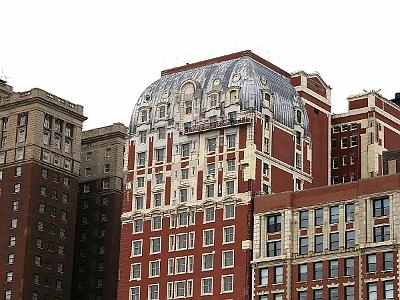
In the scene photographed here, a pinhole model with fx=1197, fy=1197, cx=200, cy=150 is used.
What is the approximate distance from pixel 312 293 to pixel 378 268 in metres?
12.0

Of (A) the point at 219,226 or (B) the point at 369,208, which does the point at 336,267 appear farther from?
(A) the point at 219,226

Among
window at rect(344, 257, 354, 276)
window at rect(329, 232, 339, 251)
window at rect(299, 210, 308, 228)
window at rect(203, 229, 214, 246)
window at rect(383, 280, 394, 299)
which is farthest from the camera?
window at rect(203, 229, 214, 246)

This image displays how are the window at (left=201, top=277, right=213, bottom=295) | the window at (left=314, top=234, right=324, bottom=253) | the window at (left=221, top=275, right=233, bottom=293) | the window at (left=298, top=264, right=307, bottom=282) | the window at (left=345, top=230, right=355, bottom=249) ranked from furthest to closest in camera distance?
the window at (left=201, top=277, right=213, bottom=295), the window at (left=221, top=275, right=233, bottom=293), the window at (left=298, top=264, right=307, bottom=282), the window at (left=314, top=234, right=324, bottom=253), the window at (left=345, top=230, right=355, bottom=249)

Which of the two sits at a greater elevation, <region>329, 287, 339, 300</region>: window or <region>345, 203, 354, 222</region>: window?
<region>345, 203, 354, 222</region>: window

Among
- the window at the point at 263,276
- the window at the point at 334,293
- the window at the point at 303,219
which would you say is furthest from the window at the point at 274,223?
the window at the point at 334,293

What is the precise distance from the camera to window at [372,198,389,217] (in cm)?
18038

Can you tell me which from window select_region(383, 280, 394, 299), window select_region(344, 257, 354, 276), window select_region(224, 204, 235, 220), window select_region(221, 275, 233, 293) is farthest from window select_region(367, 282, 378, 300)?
window select_region(224, 204, 235, 220)

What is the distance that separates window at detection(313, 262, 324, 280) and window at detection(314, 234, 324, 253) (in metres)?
2.07

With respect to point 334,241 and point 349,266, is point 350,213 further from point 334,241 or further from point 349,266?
point 349,266

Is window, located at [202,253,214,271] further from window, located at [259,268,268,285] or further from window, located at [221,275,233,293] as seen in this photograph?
window, located at [259,268,268,285]

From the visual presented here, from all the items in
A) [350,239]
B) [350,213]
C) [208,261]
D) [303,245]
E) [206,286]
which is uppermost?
[350,213]

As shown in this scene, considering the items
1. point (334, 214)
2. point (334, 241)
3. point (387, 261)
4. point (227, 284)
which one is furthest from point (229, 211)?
point (387, 261)

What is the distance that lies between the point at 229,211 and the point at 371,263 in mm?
28624

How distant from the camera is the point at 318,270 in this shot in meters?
186
